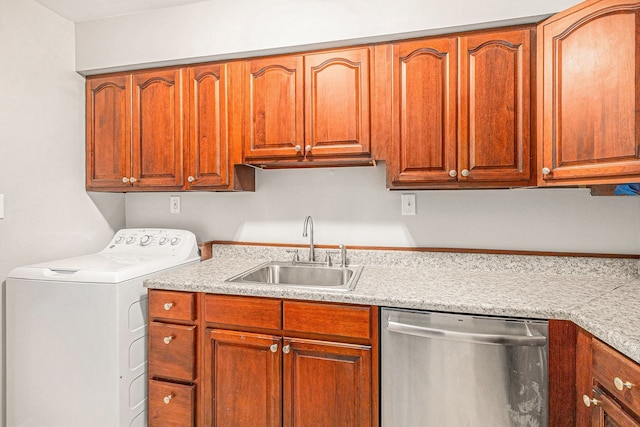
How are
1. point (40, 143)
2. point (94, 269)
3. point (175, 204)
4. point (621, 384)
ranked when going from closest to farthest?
point (621, 384), point (94, 269), point (40, 143), point (175, 204)

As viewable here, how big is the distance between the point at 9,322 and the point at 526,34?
9.29 feet

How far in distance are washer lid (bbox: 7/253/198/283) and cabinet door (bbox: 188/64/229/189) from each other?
1.65 ft

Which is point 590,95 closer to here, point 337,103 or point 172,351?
point 337,103

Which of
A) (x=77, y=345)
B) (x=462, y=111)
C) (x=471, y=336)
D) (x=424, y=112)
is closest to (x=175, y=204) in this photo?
(x=77, y=345)

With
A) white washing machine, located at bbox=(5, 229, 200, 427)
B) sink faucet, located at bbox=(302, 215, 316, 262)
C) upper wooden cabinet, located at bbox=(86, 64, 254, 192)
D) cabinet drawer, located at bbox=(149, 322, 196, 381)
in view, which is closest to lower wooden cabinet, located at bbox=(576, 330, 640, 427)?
sink faucet, located at bbox=(302, 215, 316, 262)

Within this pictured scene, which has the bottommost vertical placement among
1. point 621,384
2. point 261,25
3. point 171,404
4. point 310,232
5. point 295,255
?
point 171,404

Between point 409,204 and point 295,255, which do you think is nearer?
point 409,204

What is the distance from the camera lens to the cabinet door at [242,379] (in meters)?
1.56

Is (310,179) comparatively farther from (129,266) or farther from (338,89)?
(129,266)

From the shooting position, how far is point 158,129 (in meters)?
2.08

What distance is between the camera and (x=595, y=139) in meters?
1.38

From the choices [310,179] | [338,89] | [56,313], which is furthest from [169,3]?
[56,313]

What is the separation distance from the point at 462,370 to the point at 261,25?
1.88 m

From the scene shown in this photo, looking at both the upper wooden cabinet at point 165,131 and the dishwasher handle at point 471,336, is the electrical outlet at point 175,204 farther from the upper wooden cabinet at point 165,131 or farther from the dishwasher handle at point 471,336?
the dishwasher handle at point 471,336
